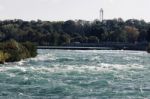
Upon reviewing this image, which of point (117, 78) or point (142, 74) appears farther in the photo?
point (142, 74)

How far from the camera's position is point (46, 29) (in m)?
193

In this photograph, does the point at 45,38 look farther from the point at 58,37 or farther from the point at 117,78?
the point at 117,78

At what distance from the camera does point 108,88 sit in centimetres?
3881

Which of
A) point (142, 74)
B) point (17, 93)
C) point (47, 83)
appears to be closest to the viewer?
point (17, 93)

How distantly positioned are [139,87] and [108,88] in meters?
2.53

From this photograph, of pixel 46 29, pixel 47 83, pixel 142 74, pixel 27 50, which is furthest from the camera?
Result: pixel 46 29

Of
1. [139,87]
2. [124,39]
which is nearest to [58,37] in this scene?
[124,39]

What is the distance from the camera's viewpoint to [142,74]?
50.6 meters

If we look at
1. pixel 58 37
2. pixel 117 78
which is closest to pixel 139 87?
pixel 117 78

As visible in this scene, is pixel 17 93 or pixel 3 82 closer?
pixel 17 93

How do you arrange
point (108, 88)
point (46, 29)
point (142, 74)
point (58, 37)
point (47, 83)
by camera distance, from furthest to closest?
point (46, 29), point (58, 37), point (142, 74), point (47, 83), point (108, 88)

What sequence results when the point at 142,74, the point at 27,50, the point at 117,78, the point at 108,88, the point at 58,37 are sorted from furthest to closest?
the point at 58,37 < the point at 27,50 < the point at 142,74 < the point at 117,78 < the point at 108,88

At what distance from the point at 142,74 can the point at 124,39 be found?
408ft

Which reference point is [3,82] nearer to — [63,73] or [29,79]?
[29,79]
